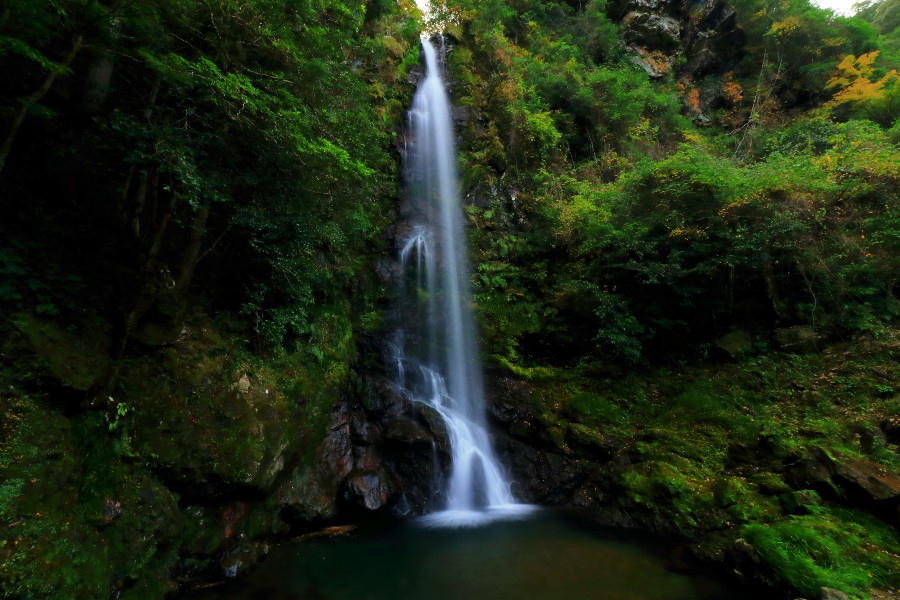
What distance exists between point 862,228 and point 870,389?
4.05 m

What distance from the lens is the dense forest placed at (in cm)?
390

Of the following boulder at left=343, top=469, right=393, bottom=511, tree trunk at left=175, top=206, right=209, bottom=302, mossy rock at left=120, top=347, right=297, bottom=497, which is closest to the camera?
mossy rock at left=120, top=347, right=297, bottom=497

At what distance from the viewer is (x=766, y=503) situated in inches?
226

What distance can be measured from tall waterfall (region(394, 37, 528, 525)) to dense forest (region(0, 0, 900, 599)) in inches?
22.2

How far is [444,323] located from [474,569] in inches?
245

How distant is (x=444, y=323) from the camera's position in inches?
422

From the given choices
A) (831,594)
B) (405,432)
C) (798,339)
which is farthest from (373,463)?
(798,339)

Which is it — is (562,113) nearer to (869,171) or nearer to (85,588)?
(869,171)

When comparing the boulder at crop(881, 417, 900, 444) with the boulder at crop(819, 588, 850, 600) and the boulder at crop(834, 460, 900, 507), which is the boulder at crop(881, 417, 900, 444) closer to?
the boulder at crop(834, 460, 900, 507)

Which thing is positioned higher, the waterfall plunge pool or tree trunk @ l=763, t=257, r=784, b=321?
tree trunk @ l=763, t=257, r=784, b=321

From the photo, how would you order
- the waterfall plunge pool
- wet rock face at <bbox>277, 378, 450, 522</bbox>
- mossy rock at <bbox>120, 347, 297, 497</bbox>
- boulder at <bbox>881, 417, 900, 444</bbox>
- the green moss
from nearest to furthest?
the green moss, mossy rock at <bbox>120, 347, 297, 497</bbox>, the waterfall plunge pool, boulder at <bbox>881, 417, 900, 444</bbox>, wet rock face at <bbox>277, 378, 450, 522</bbox>

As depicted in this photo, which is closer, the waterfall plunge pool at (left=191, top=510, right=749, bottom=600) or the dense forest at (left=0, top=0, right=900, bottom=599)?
the dense forest at (left=0, top=0, right=900, bottom=599)

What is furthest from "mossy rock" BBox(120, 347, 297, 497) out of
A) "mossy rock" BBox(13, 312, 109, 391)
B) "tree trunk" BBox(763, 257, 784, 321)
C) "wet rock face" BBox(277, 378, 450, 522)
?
"tree trunk" BBox(763, 257, 784, 321)

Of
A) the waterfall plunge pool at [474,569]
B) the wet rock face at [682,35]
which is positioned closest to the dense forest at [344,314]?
the waterfall plunge pool at [474,569]
